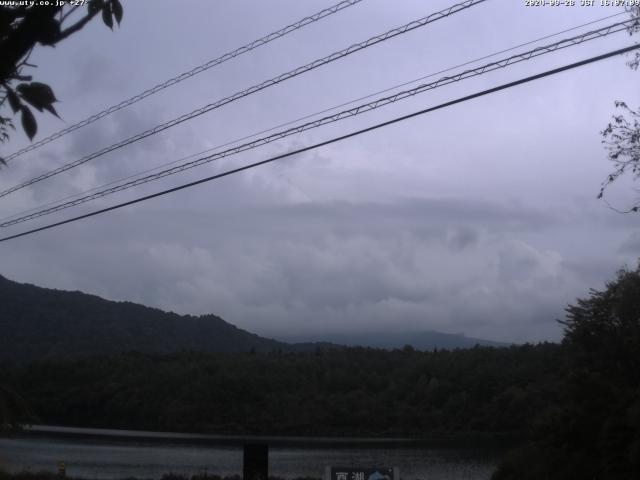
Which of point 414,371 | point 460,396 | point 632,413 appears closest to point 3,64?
point 632,413

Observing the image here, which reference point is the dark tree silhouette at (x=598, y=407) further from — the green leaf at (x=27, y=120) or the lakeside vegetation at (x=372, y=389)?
the green leaf at (x=27, y=120)

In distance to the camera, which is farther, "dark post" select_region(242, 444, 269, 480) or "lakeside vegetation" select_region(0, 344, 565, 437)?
"lakeside vegetation" select_region(0, 344, 565, 437)

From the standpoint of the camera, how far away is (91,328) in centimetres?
9650

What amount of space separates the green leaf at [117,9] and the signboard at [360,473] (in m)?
9.97

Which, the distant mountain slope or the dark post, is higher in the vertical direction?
the distant mountain slope

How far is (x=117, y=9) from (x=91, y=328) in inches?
3766

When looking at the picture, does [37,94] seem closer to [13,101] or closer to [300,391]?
[13,101]

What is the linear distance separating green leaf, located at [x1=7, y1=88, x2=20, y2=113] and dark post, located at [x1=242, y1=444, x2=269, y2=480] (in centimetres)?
1323

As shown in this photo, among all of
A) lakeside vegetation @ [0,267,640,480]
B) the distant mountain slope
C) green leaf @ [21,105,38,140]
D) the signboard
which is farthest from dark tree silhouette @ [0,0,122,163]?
the distant mountain slope

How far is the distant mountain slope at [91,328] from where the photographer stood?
80.9 metres

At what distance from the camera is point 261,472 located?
1670 cm

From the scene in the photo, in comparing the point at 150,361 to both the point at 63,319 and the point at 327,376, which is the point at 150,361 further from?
the point at 63,319

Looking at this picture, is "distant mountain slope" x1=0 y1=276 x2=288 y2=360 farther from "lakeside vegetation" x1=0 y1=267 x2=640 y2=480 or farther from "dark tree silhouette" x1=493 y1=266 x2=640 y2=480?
"dark tree silhouette" x1=493 y1=266 x2=640 y2=480

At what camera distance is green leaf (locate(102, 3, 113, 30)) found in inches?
185
